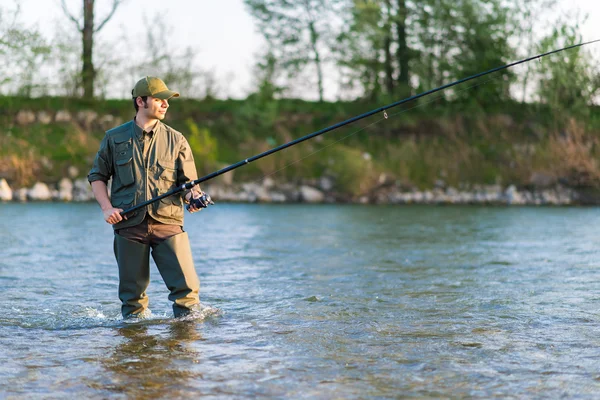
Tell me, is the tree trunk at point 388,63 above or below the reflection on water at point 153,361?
above

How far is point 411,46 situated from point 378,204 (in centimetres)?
969

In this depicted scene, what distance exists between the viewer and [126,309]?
564 cm

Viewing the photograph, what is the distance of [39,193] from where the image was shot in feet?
80.3

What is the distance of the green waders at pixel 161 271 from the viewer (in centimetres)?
541

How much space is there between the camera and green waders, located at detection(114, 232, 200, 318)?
5.41 metres

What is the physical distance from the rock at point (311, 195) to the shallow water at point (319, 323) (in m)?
12.7

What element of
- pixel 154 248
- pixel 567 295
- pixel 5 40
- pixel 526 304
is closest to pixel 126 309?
pixel 154 248

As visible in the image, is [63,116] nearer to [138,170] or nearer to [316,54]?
[316,54]

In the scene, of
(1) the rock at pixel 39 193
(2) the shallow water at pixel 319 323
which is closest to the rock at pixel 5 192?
(1) the rock at pixel 39 193

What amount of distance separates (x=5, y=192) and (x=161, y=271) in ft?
65.6

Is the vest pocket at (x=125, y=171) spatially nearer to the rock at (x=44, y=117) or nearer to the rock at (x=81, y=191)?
the rock at (x=81, y=191)

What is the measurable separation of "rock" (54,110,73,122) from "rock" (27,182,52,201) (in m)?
5.63

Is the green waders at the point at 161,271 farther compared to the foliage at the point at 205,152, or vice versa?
the foliage at the point at 205,152

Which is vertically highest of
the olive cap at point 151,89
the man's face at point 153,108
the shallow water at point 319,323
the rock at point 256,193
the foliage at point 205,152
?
the foliage at point 205,152
